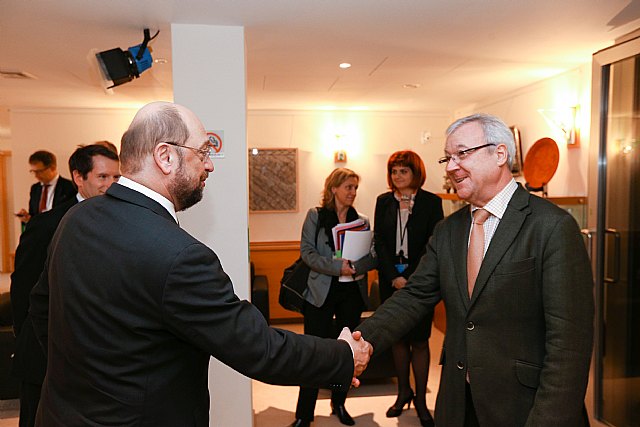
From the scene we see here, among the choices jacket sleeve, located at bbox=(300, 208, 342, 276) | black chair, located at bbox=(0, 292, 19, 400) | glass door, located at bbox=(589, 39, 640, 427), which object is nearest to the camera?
glass door, located at bbox=(589, 39, 640, 427)

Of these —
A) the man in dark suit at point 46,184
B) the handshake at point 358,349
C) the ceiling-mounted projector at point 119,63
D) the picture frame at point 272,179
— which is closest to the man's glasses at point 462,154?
the handshake at point 358,349

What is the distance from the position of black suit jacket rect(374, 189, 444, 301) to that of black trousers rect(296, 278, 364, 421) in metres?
0.23

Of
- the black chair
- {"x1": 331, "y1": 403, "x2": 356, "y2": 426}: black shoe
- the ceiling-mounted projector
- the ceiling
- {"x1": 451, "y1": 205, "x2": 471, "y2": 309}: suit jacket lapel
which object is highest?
the ceiling

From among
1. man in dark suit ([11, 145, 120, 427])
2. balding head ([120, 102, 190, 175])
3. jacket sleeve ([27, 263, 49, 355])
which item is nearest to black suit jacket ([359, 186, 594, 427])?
balding head ([120, 102, 190, 175])

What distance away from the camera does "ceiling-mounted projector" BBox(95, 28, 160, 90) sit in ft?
10.4

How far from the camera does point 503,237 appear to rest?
1.70 meters

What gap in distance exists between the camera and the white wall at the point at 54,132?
21.0 ft

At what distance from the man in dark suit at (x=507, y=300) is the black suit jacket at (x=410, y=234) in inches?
64.5

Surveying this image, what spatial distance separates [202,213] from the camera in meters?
3.21

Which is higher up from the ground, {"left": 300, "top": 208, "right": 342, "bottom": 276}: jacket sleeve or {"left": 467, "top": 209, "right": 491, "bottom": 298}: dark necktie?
{"left": 467, "top": 209, "right": 491, "bottom": 298}: dark necktie

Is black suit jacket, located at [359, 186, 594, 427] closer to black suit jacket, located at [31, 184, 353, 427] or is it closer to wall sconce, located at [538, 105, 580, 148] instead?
black suit jacket, located at [31, 184, 353, 427]

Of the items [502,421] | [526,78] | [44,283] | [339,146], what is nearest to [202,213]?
[44,283]

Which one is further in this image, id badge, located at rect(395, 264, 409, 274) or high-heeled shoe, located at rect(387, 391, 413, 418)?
high-heeled shoe, located at rect(387, 391, 413, 418)

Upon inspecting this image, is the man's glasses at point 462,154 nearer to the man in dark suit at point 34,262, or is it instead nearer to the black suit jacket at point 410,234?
the man in dark suit at point 34,262
